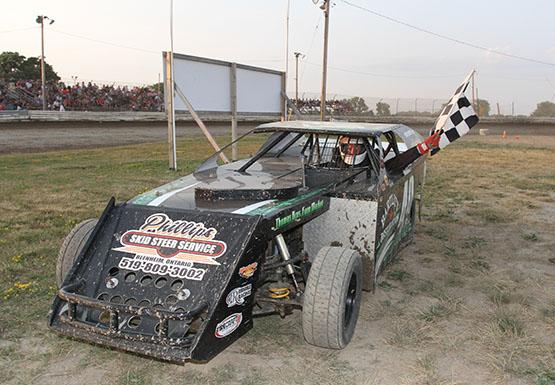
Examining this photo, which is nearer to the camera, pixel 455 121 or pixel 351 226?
pixel 351 226

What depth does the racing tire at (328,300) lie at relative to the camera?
9.98 ft

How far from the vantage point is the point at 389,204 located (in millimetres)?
4277

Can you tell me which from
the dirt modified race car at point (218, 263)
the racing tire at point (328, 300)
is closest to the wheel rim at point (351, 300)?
the dirt modified race car at point (218, 263)

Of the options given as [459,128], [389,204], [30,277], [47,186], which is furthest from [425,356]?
[47,186]

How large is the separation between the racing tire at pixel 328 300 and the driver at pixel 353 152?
1676mm

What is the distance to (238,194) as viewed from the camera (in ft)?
11.5

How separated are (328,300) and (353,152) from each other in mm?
2055

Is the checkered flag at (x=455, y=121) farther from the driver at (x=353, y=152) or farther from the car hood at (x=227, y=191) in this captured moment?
the car hood at (x=227, y=191)

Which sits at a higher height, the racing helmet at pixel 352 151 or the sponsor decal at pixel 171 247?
the racing helmet at pixel 352 151

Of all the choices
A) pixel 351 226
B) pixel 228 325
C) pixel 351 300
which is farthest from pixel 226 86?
pixel 228 325

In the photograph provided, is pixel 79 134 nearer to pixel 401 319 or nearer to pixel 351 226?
pixel 351 226

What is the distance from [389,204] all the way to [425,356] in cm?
139

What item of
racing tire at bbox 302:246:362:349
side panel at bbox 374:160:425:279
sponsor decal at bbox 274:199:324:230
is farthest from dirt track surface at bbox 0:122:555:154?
racing tire at bbox 302:246:362:349

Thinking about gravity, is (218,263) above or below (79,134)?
below
